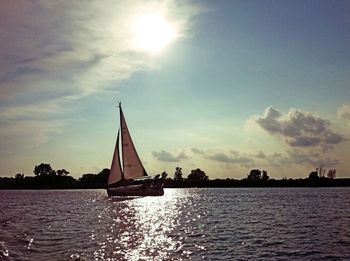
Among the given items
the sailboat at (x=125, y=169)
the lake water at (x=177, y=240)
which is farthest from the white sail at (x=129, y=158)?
the lake water at (x=177, y=240)

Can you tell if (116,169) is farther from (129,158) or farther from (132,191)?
(132,191)

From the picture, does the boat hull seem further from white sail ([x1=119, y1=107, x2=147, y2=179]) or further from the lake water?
the lake water

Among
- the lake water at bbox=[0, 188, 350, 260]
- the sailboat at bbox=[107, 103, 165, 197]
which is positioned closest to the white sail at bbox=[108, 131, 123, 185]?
the sailboat at bbox=[107, 103, 165, 197]

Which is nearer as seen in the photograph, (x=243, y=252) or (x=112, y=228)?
(x=243, y=252)

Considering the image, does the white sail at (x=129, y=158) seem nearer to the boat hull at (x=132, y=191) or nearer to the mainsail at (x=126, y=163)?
the mainsail at (x=126, y=163)

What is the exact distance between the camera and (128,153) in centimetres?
11194

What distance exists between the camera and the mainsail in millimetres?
111312

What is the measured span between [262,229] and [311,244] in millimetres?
10663

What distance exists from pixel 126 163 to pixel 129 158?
4.65 feet

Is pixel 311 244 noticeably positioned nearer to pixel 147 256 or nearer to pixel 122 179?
pixel 147 256

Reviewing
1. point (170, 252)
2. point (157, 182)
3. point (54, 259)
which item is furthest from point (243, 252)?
point (157, 182)

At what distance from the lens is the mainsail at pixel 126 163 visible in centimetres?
11131

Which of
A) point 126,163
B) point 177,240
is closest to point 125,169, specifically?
point 126,163

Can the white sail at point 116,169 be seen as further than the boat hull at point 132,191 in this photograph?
No
